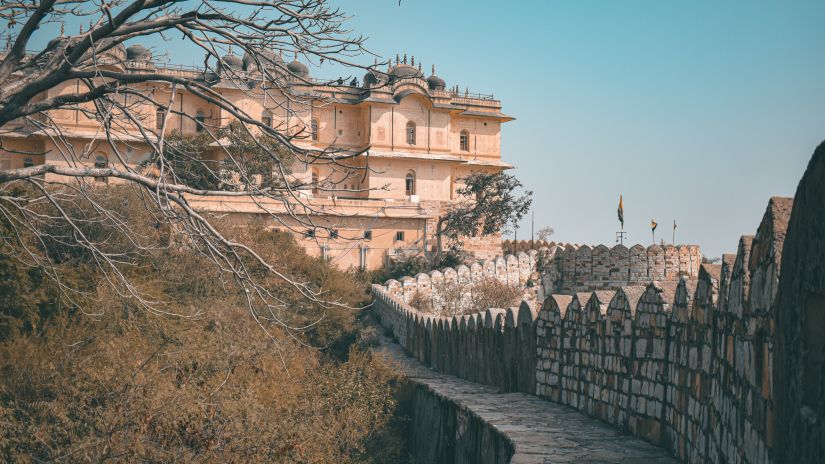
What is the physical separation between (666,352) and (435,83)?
47449 mm

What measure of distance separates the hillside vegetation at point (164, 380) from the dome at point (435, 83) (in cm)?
3811

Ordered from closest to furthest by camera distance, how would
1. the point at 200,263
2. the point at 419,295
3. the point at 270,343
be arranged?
the point at 270,343 < the point at 200,263 < the point at 419,295

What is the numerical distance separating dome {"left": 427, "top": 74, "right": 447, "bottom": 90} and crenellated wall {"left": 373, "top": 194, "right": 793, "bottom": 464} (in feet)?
127

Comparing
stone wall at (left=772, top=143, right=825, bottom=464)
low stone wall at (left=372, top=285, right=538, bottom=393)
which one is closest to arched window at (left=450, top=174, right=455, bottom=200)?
low stone wall at (left=372, top=285, right=538, bottom=393)

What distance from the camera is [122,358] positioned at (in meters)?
9.02

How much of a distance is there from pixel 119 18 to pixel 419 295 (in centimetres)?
2448

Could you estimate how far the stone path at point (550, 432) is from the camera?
6.20 meters

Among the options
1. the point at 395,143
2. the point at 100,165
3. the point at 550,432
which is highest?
the point at 395,143

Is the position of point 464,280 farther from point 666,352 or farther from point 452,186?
point 666,352

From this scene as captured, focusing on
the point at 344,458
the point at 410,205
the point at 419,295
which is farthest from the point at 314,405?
the point at 410,205

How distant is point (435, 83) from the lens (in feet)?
173

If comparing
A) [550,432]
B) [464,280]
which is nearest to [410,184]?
[464,280]

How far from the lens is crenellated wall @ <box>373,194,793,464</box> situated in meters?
3.51

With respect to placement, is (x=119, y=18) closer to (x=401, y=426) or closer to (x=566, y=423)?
(x=566, y=423)
